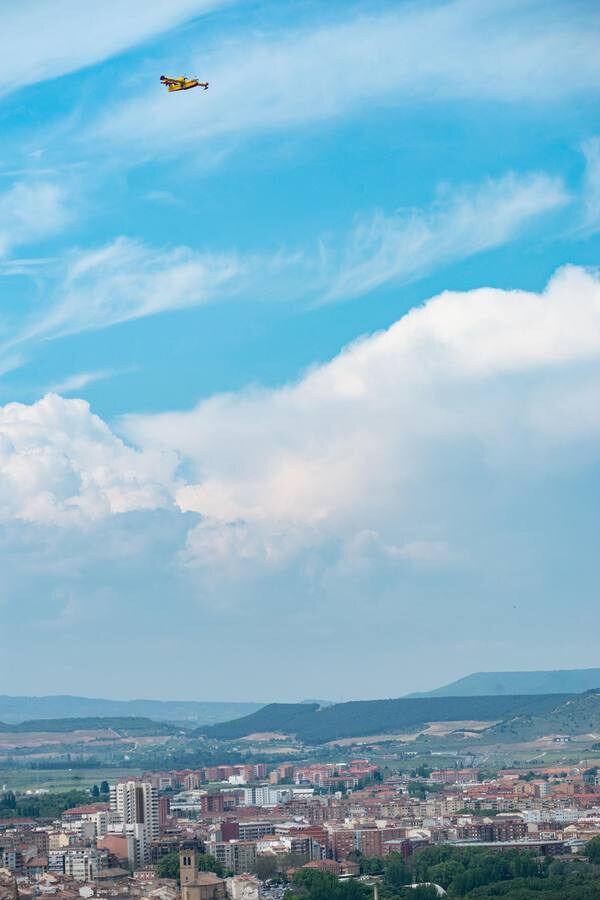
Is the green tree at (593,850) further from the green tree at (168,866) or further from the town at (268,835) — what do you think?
the green tree at (168,866)

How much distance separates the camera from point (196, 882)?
68625 mm

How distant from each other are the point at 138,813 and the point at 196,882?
98.0ft

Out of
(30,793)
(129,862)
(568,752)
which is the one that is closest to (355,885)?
(129,862)

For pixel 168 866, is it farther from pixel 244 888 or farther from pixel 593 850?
pixel 593 850

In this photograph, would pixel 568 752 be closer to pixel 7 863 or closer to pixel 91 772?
pixel 91 772

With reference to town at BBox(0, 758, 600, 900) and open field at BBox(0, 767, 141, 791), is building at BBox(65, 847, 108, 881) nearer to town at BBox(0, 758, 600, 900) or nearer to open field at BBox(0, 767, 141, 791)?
town at BBox(0, 758, 600, 900)

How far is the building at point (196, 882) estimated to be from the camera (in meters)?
65.9

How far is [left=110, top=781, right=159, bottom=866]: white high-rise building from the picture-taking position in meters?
86.8

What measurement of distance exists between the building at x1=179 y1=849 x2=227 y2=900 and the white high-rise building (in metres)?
12.8

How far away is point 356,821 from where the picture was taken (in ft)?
343

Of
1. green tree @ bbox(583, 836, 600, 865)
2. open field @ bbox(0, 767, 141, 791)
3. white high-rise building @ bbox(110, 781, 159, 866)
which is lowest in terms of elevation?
green tree @ bbox(583, 836, 600, 865)

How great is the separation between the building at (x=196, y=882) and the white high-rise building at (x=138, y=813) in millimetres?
12818

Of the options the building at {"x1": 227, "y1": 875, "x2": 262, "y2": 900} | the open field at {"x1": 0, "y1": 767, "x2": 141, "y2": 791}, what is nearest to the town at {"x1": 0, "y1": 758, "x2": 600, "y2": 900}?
the building at {"x1": 227, "y1": 875, "x2": 262, "y2": 900}

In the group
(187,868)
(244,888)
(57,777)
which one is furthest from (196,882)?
(57,777)
